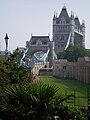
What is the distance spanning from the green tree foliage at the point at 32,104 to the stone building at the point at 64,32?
11774 cm

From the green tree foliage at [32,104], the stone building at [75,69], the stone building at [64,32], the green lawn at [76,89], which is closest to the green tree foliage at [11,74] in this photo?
the green lawn at [76,89]

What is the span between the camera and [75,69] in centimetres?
7938

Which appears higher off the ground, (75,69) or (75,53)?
(75,53)

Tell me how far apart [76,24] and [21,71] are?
438 feet

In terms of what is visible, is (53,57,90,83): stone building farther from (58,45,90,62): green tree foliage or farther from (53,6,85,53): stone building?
(53,6,85,53): stone building

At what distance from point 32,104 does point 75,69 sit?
2618 inches

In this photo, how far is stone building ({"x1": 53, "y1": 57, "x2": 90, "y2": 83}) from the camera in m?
62.1

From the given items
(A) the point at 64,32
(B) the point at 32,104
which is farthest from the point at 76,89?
(A) the point at 64,32

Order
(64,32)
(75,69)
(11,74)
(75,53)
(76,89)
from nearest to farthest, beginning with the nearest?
1. (11,74)
2. (76,89)
3. (75,69)
4. (75,53)
5. (64,32)

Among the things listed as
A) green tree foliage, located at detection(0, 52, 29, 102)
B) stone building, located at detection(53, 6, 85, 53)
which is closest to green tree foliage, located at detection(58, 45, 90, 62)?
stone building, located at detection(53, 6, 85, 53)

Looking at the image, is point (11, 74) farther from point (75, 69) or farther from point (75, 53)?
point (75, 53)

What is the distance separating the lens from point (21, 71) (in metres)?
23.8

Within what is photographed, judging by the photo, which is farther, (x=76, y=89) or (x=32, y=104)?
(x=76, y=89)

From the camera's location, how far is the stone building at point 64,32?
13462 centimetres
